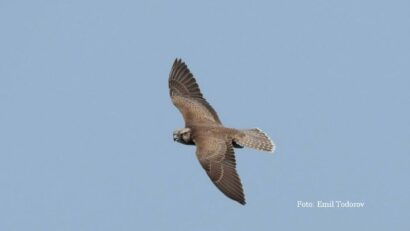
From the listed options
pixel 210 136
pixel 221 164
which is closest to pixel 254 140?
pixel 210 136

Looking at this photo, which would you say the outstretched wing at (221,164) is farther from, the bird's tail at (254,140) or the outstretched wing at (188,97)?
the outstretched wing at (188,97)

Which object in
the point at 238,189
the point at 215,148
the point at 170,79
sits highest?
the point at 170,79

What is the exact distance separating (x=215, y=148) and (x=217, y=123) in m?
1.61

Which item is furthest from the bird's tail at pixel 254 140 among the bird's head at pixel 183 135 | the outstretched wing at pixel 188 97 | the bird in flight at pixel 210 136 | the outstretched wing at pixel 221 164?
the outstretched wing at pixel 188 97

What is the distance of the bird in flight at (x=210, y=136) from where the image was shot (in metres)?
15.6

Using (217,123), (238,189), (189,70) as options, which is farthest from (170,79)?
(238,189)

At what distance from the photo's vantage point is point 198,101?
18500 mm

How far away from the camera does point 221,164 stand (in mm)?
15922

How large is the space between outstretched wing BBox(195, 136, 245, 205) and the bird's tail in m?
0.33

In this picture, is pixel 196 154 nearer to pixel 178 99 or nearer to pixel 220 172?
pixel 220 172

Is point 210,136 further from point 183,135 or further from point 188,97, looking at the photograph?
point 188,97

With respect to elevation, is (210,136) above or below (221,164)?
above

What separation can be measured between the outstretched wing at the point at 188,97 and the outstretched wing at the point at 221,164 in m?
1.29

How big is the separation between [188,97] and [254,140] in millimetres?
2274
